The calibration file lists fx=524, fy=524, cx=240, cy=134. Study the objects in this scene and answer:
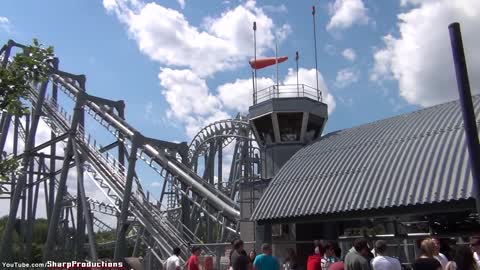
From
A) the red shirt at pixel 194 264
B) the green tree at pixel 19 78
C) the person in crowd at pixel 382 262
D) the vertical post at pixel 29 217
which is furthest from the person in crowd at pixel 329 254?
the vertical post at pixel 29 217

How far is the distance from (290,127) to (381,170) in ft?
22.1

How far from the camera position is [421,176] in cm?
1148

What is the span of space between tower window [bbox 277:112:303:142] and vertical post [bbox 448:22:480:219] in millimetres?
12917

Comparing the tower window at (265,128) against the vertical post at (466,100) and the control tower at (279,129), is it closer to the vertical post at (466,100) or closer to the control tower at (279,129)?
the control tower at (279,129)

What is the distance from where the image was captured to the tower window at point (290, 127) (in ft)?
61.8

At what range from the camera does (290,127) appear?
750 inches

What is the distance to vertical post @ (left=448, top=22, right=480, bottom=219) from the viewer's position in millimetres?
5484

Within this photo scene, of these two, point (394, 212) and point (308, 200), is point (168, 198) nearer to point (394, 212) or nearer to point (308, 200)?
point (308, 200)

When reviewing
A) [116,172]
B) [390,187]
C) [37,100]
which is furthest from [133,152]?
[390,187]

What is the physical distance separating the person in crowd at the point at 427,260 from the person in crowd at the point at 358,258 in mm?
842

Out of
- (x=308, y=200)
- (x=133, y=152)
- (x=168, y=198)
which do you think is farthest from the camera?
(x=168, y=198)

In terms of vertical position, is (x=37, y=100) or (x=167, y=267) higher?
(x=37, y=100)

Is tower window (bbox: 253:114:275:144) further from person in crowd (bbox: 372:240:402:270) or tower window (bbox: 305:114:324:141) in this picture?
person in crowd (bbox: 372:240:402:270)

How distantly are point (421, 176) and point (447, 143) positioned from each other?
1009mm
